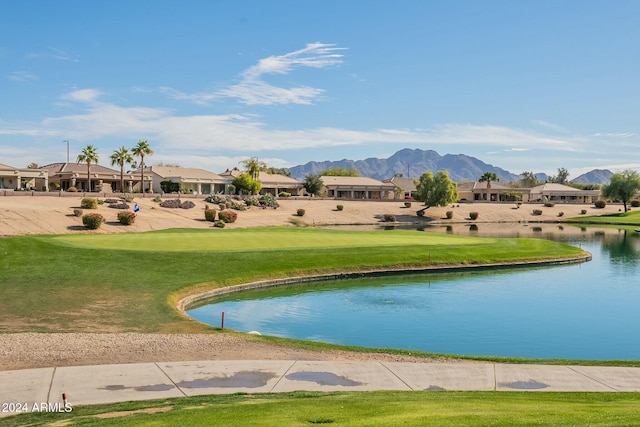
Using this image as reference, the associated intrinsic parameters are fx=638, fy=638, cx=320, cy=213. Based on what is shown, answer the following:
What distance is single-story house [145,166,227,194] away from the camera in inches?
5064

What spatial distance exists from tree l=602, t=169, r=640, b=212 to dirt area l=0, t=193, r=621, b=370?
3.71m

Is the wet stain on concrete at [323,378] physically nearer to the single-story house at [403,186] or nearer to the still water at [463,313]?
the still water at [463,313]

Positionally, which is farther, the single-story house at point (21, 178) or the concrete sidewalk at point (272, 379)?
the single-story house at point (21, 178)

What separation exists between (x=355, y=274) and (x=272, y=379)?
25.8 meters

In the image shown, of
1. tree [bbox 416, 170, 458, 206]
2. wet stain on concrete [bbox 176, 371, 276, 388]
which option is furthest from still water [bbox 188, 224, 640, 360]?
tree [bbox 416, 170, 458, 206]

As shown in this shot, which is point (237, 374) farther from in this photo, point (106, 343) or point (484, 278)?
point (484, 278)

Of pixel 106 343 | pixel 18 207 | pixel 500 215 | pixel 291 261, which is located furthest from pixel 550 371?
pixel 500 215

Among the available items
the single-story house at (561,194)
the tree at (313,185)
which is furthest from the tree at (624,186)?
the tree at (313,185)

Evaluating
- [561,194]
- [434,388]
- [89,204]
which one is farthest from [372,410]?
[561,194]

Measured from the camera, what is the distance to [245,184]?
417ft

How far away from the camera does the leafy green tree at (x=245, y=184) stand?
418 feet

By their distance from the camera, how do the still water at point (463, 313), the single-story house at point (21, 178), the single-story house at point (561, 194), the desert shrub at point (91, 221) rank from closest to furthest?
the still water at point (463, 313) → the desert shrub at point (91, 221) → the single-story house at point (21, 178) → the single-story house at point (561, 194)

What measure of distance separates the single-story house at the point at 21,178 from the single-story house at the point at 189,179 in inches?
899

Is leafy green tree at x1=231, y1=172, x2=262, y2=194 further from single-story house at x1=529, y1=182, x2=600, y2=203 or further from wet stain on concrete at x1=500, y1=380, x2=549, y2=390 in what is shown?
wet stain on concrete at x1=500, y1=380, x2=549, y2=390
